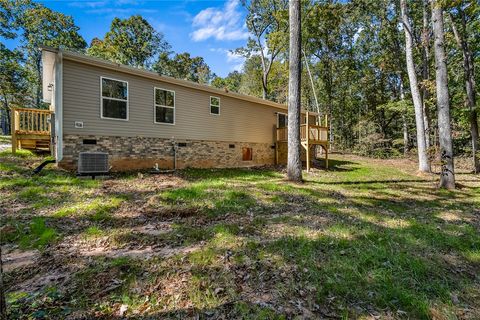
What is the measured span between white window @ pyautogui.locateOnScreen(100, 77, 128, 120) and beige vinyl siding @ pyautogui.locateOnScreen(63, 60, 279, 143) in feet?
0.49

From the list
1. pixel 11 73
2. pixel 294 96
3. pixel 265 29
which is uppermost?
pixel 265 29

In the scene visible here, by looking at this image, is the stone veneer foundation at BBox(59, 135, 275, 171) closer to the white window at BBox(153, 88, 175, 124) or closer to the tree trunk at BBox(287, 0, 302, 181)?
the white window at BBox(153, 88, 175, 124)

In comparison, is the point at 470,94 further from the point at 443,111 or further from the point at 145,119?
the point at 145,119

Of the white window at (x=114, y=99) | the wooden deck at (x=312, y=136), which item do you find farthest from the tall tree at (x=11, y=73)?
the wooden deck at (x=312, y=136)

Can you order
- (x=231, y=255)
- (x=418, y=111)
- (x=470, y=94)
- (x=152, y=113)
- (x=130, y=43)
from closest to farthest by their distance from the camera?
1. (x=231, y=255)
2. (x=152, y=113)
3. (x=418, y=111)
4. (x=470, y=94)
5. (x=130, y=43)

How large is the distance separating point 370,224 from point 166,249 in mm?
3718

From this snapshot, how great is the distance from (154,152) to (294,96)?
5.90m

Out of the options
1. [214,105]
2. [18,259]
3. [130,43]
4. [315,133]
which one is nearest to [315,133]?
[315,133]

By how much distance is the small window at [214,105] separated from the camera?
12.1 metres

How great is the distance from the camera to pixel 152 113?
399 inches

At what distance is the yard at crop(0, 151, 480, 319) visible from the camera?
2484mm

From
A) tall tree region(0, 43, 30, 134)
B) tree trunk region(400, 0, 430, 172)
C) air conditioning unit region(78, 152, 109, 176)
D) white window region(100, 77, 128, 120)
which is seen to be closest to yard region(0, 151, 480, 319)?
air conditioning unit region(78, 152, 109, 176)

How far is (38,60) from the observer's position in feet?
83.0

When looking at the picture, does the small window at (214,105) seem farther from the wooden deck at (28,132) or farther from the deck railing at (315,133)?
the wooden deck at (28,132)
